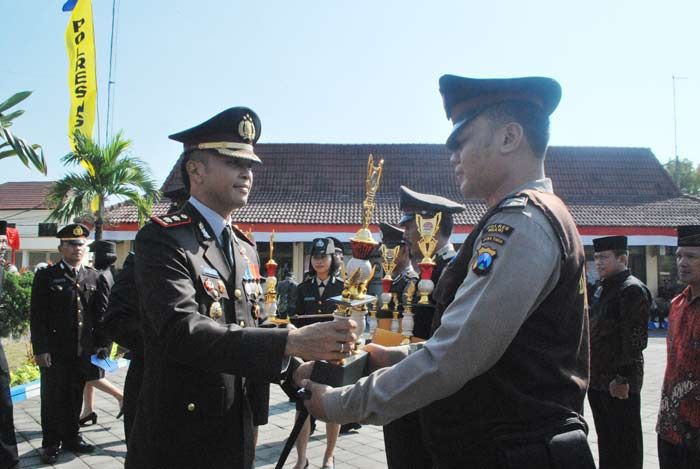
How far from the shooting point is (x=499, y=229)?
5.66ft

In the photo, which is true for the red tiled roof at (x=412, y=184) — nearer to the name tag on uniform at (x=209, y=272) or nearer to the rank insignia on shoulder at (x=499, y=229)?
the name tag on uniform at (x=209, y=272)

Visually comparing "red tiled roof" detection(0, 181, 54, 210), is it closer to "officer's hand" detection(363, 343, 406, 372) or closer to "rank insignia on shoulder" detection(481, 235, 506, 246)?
"officer's hand" detection(363, 343, 406, 372)

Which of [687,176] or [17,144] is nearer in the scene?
[17,144]

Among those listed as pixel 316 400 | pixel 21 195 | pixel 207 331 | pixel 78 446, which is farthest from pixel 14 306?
pixel 21 195

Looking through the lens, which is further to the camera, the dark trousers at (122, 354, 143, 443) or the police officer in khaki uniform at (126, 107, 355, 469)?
the dark trousers at (122, 354, 143, 443)

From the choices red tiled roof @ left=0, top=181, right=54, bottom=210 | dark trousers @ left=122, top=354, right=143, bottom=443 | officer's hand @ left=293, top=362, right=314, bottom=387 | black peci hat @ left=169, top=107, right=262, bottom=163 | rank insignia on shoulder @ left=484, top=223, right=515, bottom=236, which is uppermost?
red tiled roof @ left=0, top=181, right=54, bottom=210

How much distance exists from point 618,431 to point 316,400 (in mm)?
3928

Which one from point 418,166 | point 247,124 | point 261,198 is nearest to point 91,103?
point 261,198

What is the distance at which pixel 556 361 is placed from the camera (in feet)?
5.82

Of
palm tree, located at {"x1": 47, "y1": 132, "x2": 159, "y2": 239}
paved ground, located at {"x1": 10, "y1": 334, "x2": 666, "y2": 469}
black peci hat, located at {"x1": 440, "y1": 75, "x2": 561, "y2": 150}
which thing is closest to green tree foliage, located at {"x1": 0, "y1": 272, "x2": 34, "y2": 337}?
palm tree, located at {"x1": 47, "y1": 132, "x2": 159, "y2": 239}

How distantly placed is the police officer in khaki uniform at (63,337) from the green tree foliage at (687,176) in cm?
4736

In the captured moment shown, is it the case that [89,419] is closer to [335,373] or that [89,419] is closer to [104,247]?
[104,247]

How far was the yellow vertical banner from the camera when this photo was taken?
12984 millimetres

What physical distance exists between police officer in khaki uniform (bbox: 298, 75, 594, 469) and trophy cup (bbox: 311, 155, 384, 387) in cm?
8
